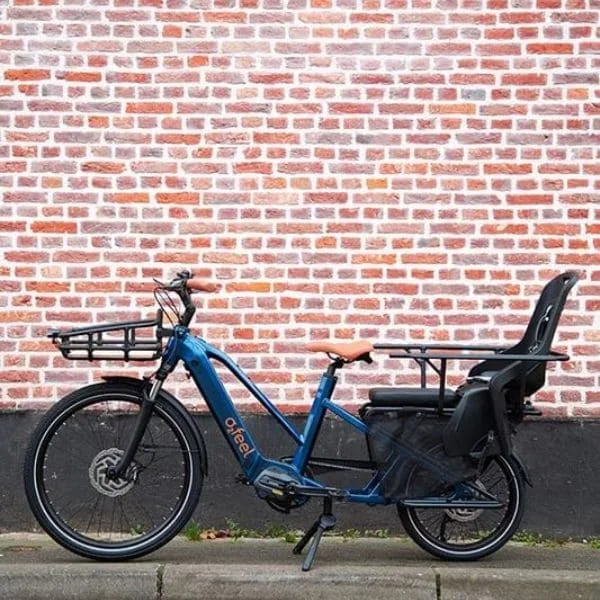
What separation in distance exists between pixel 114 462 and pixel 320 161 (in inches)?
76.3

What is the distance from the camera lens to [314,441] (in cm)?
581

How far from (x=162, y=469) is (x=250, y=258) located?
4.33ft

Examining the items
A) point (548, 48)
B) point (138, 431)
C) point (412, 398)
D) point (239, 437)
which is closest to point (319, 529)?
point (239, 437)

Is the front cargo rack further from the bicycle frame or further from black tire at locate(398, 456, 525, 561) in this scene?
black tire at locate(398, 456, 525, 561)

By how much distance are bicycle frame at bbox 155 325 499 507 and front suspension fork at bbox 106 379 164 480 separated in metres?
0.13

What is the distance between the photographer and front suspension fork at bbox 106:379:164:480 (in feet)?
18.7

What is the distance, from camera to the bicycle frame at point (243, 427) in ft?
18.8

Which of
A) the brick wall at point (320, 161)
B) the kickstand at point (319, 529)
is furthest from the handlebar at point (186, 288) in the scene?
the kickstand at point (319, 529)

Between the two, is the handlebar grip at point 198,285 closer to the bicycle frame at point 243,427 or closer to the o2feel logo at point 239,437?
the bicycle frame at point 243,427

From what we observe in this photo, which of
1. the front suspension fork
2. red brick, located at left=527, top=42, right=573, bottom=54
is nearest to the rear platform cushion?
the front suspension fork

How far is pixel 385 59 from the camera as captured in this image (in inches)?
260

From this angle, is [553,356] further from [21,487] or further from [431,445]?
[21,487]

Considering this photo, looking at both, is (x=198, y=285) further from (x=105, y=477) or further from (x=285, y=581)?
(x=285, y=581)

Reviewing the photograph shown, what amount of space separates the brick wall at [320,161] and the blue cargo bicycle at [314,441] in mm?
758
